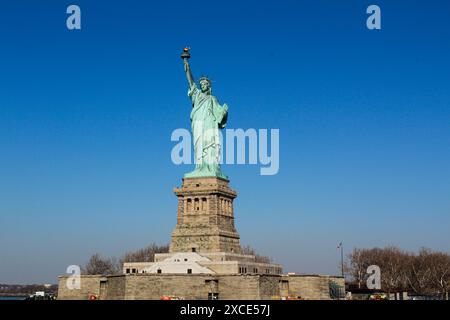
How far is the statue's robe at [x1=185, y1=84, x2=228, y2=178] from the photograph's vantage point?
64625mm

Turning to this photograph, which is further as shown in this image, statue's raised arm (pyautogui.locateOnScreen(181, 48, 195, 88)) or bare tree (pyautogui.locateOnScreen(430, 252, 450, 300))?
bare tree (pyautogui.locateOnScreen(430, 252, 450, 300))

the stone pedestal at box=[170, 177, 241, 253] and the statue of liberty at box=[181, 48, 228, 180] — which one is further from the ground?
the statue of liberty at box=[181, 48, 228, 180]

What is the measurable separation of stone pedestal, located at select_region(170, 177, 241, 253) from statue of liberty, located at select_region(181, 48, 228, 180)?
1.49m

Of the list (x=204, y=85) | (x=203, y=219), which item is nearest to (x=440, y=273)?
(x=203, y=219)

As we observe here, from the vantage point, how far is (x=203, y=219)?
2452 inches

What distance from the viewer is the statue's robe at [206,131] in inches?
2544

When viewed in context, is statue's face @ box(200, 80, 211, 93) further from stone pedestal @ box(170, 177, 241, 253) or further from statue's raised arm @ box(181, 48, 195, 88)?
stone pedestal @ box(170, 177, 241, 253)

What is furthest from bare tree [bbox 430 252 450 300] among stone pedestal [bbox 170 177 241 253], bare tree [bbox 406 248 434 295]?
stone pedestal [bbox 170 177 241 253]

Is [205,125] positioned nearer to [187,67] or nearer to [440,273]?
[187,67]

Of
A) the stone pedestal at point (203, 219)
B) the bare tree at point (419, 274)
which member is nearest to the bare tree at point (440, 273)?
the bare tree at point (419, 274)

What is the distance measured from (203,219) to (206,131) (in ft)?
32.4

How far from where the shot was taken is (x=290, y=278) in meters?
58.1
